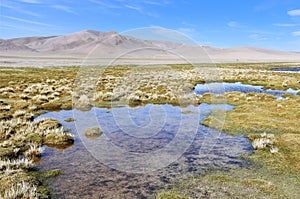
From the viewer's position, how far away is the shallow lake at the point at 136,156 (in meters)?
10.7

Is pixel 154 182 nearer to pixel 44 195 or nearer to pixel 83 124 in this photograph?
pixel 44 195

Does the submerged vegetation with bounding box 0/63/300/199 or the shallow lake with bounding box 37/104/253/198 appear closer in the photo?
the submerged vegetation with bounding box 0/63/300/199

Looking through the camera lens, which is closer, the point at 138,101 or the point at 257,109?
the point at 257,109

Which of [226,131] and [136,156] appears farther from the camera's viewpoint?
[226,131]

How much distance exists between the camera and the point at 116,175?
1170 centimetres

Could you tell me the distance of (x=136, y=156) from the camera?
14055mm

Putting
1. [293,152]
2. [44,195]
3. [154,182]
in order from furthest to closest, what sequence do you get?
[293,152]
[154,182]
[44,195]

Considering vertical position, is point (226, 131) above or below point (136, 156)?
above

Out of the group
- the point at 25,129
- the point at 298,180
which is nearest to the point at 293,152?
the point at 298,180

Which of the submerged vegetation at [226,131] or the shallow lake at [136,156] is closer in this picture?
the submerged vegetation at [226,131]

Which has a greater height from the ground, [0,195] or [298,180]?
[0,195]

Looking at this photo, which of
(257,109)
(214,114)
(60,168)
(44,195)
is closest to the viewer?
(44,195)

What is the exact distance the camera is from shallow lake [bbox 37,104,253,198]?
10.7 metres

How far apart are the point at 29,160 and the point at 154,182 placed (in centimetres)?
657
